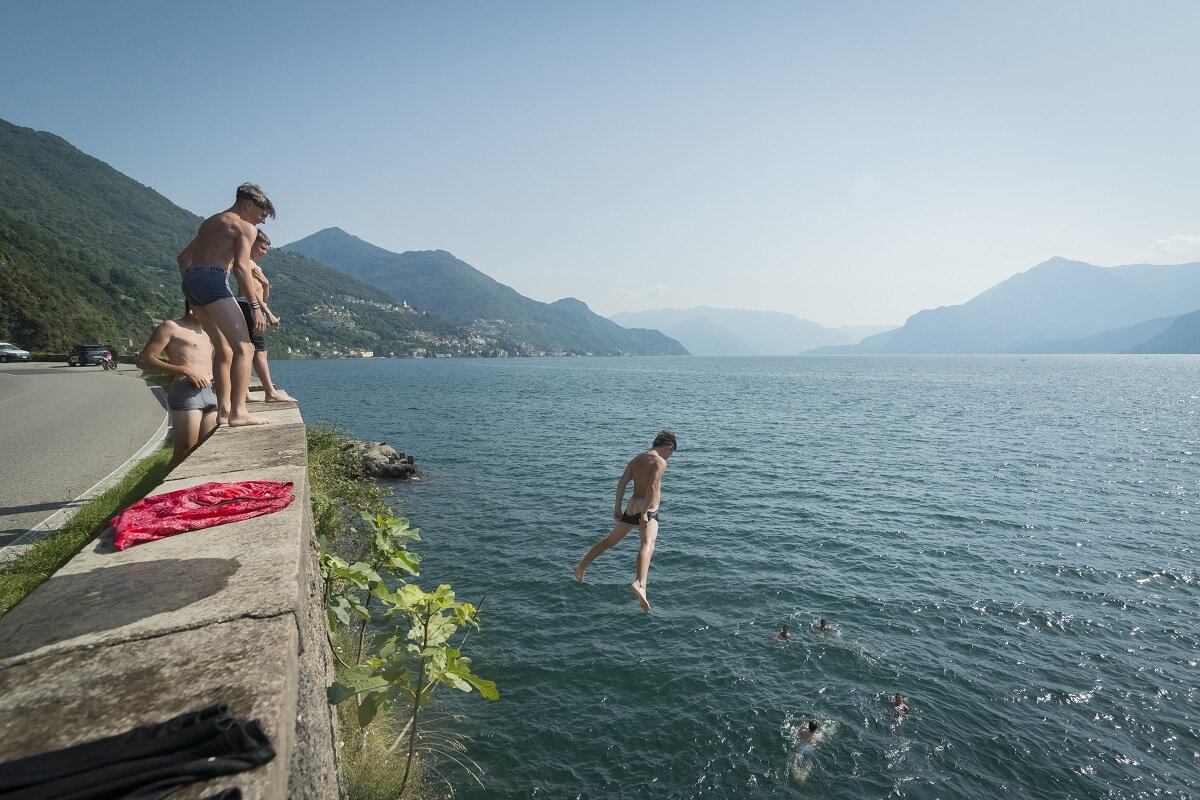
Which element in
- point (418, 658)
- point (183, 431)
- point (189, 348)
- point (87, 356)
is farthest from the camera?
point (87, 356)

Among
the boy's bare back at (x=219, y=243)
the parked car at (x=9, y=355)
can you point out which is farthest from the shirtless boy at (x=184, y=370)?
the parked car at (x=9, y=355)

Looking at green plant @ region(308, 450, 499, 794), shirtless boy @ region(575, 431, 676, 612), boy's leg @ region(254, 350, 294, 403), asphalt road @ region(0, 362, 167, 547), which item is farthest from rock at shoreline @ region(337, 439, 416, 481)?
shirtless boy @ region(575, 431, 676, 612)

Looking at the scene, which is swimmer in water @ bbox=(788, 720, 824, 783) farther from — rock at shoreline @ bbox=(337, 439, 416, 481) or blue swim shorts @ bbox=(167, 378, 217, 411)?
rock at shoreline @ bbox=(337, 439, 416, 481)

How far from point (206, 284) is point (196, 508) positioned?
355 centimetres

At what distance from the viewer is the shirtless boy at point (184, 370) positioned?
6.54 metres

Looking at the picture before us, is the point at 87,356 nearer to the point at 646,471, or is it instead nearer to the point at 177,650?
the point at 646,471

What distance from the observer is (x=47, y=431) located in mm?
13195

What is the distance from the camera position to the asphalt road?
8109 millimetres

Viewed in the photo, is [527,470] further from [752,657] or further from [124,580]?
[124,580]

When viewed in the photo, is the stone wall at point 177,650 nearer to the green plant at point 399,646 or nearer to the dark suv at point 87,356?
the green plant at point 399,646

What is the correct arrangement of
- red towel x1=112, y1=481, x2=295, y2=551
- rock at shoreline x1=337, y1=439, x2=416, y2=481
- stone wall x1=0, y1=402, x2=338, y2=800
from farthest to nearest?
rock at shoreline x1=337, y1=439, x2=416, y2=481 → red towel x1=112, y1=481, x2=295, y2=551 → stone wall x1=0, y1=402, x2=338, y2=800

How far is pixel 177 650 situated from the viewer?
206 centimetres

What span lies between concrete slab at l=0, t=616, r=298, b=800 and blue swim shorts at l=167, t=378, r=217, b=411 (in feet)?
18.2

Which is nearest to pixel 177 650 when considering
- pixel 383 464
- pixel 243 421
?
pixel 243 421
